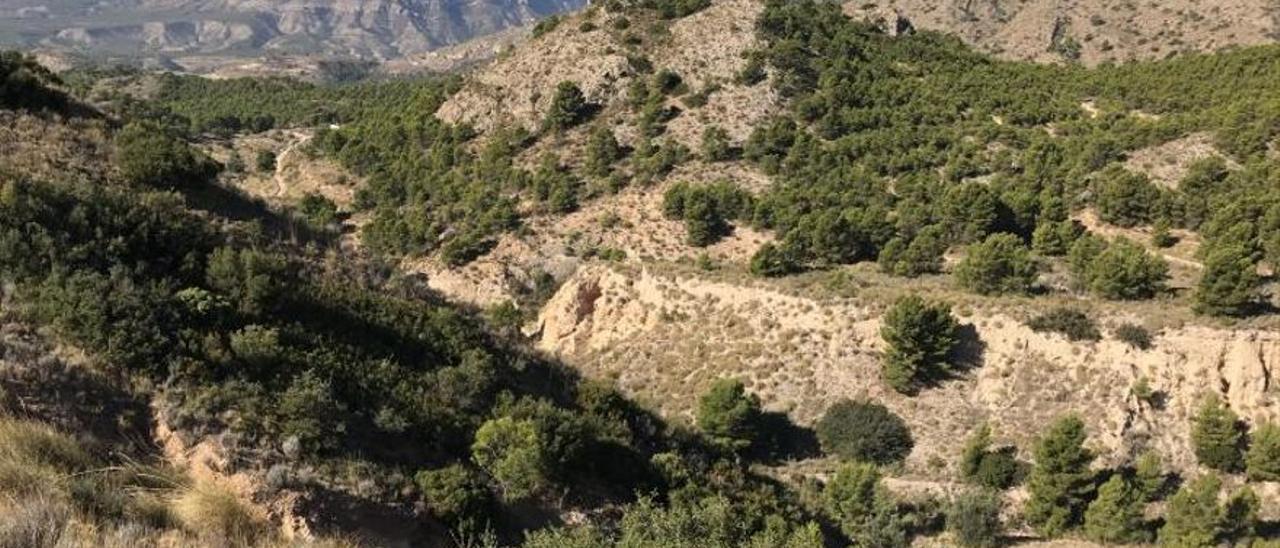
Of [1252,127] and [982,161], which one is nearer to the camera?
[1252,127]

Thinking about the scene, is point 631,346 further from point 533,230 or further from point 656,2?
point 656,2

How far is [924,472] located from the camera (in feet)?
105

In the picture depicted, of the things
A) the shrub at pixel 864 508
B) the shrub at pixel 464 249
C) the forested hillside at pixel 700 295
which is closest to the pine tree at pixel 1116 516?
the forested hillside at pixel 700 295

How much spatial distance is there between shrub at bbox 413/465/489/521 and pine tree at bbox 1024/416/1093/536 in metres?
21.6

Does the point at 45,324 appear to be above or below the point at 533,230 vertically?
above

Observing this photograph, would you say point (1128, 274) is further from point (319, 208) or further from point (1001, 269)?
point (319, 208)

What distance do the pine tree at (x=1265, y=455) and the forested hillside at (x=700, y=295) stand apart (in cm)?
9

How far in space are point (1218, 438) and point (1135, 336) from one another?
4.73 meters

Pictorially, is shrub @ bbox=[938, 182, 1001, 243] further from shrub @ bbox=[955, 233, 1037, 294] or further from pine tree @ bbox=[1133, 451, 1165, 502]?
pine tree @ bbox=[1133, 451, 1165, 502]

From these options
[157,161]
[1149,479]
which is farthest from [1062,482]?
[157,161]

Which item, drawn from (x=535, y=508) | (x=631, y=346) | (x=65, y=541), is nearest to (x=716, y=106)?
(x=631, y=346)

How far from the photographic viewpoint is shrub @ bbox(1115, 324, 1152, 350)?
31453 mm

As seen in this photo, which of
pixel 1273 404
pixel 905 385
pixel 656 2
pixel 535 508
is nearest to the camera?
pixel 535 508

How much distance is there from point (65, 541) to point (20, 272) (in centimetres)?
1103
